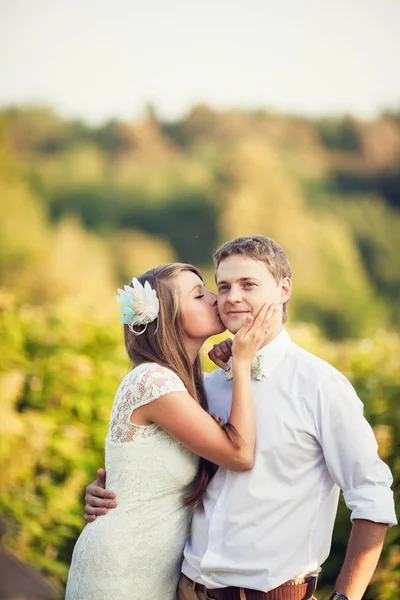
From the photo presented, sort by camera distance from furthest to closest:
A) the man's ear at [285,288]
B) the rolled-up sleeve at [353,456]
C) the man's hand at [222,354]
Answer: the man's hand at [222,354] < the man's ear at [285,288] < the rolled-up sleeve at [353,456]

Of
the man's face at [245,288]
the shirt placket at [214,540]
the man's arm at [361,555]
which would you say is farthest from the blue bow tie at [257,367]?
the man's arm at [361,555]

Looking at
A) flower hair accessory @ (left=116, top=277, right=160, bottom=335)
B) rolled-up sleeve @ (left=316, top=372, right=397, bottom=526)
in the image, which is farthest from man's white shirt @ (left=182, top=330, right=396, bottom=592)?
flower hair accessory @ (left=116, top=277, right=160, bottom=335)

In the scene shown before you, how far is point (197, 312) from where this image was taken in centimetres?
272

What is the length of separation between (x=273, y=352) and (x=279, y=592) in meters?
0.77

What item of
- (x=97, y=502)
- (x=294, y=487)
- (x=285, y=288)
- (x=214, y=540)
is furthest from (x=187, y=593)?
(x=285, y=288)

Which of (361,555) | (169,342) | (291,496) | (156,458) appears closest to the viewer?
(361,555)

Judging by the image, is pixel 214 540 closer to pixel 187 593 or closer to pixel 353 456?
pixel 187 593

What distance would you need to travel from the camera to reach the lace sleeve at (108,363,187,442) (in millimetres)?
2537

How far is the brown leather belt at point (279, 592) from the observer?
7.47 feet

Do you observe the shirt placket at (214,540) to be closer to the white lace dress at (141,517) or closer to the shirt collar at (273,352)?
the white lace dress at (141,517)

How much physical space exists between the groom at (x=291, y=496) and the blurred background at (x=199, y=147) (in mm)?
7423

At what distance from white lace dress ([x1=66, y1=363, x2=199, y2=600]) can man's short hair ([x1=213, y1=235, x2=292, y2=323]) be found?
49 centimetres

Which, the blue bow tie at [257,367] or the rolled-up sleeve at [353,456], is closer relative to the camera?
the rolled-up sleeve at [353,456]

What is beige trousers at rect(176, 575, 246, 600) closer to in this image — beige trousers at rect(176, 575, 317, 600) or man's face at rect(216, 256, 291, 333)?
beige trousers at rect(176, 575, 317, 600)
